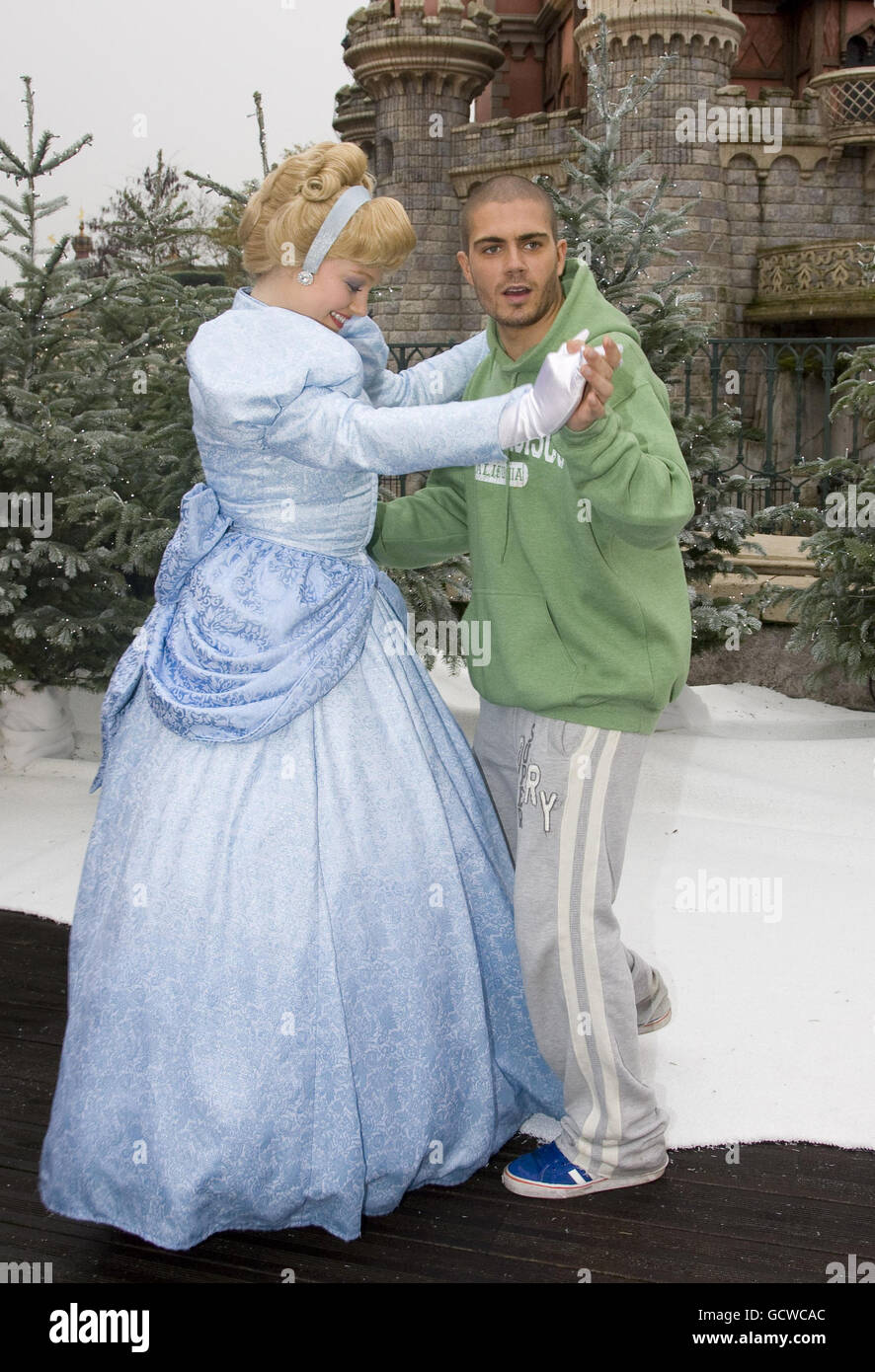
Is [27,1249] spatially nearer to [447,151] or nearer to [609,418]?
[609,418]

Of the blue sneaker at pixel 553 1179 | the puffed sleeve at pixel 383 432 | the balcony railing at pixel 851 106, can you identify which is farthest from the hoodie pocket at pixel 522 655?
the balcony railing at pixel 851 106

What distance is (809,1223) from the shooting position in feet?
8.01

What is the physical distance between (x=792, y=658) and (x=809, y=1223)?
505 centimetres

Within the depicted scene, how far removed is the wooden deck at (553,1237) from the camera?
2287 mm

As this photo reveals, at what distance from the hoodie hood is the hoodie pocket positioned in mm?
108

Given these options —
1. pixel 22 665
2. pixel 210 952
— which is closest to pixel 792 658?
pixel 22 665

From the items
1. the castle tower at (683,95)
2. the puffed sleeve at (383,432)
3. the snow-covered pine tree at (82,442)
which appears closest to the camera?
the puffed sleeve at (383,432)

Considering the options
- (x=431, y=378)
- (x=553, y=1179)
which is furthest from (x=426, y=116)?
(x=553, y=1179)

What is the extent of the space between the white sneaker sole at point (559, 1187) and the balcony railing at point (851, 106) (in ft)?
64.8

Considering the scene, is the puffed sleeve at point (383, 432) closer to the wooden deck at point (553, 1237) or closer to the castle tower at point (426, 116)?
the wooden deck at point (553, 1237)

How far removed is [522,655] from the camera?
2.38 meters

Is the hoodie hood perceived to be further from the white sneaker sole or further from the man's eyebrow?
the white sneaker sole

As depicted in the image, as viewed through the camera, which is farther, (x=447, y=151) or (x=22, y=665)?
(x=447, y=151)

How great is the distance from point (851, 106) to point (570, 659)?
64.9ft
